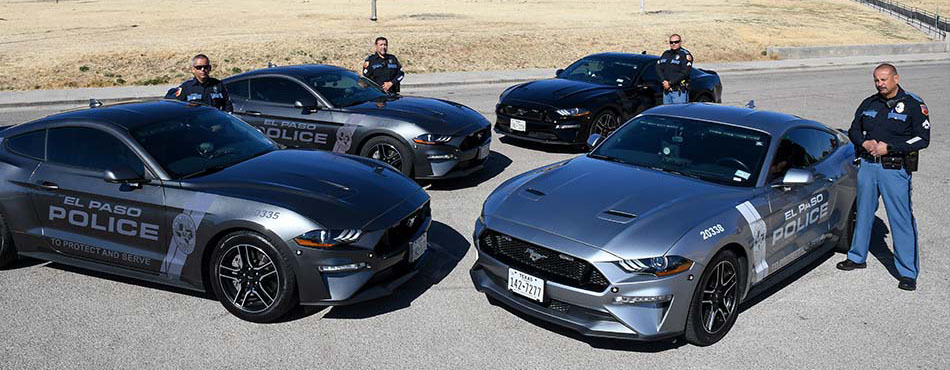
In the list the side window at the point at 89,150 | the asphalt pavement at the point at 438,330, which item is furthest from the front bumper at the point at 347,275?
the side window at the point at 89,150

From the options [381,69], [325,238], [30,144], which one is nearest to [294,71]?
[381,69]

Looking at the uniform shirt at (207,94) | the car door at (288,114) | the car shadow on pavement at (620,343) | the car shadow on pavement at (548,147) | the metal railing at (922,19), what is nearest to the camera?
the car shadow on pavement at (620,343)

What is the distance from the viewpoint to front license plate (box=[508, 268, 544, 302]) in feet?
18.0

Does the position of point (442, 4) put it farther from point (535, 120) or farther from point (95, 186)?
point (95, 186)

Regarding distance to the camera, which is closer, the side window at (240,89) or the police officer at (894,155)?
the police officer at (894,155)

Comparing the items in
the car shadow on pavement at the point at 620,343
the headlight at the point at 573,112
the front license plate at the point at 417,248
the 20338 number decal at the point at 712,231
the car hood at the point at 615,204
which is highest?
the car hood at the point at 615,204

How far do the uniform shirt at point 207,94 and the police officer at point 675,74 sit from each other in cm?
683

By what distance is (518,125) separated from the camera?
1216 centimetres

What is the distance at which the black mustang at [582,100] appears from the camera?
11977 mm

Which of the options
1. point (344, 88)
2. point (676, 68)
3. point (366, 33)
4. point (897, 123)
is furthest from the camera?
point (366, 33)

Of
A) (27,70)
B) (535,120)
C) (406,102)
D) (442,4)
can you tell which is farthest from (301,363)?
(442,4)

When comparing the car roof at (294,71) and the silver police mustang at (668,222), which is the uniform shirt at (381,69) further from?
→ the silver police mustang at (668,222)

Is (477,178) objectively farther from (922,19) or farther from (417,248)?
(922,19)

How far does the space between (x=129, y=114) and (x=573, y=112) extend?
22.0 feet
